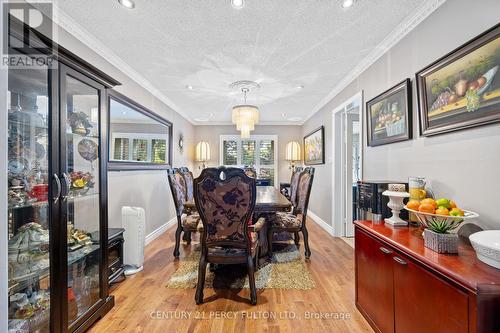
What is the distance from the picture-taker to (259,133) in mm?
6387

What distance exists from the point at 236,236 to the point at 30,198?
55.6 inches

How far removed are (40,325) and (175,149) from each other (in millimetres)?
3686

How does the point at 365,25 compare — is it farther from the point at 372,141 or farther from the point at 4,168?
the point at 4,168

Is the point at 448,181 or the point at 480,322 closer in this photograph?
the point at 480,322

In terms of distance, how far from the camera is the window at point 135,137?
2.72 metres

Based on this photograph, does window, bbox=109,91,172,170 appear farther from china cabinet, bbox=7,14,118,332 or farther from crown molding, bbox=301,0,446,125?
crown molding, bbox=301,0,446,125

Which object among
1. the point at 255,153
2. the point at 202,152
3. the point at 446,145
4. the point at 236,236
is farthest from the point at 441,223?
the point at 202,152

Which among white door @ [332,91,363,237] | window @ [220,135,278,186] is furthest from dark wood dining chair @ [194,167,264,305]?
window @ [220,135,278,186]

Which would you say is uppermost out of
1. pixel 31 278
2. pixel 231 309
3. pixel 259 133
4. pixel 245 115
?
pixel 259 133

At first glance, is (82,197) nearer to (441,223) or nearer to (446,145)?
(441,223)

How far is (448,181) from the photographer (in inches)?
60.2

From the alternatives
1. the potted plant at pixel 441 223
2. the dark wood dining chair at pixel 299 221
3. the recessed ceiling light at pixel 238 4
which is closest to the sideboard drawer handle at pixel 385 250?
the potted plant at pixel 441 223

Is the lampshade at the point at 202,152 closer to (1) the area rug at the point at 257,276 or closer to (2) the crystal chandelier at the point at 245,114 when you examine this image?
(2) the crystal chandelier at the point at 245,114

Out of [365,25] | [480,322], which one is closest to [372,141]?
[365,25]
